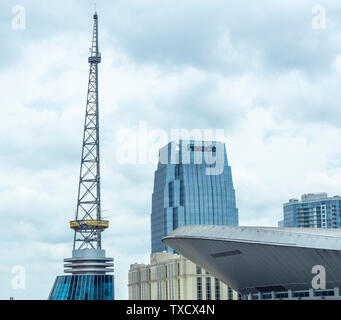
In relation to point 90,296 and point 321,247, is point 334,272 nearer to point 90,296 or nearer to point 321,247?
point 321,247

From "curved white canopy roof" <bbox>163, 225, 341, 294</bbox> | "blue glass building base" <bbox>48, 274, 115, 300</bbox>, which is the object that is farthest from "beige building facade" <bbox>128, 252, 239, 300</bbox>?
"curved white canopy roof" <bbox>163, 225, 341, 294</bbox>

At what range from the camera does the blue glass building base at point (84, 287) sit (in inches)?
7525

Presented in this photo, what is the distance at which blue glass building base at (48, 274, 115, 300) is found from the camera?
191125 mm

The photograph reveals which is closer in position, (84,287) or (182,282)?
(182,282)

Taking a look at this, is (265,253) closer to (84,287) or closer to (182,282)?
(182,282)

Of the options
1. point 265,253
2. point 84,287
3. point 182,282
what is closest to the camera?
point 265,253

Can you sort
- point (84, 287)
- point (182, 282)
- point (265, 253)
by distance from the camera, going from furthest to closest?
point (84, 287) → point (182, 282) → point (265, 253)

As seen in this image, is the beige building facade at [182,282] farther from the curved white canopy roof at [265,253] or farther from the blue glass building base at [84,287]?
the curved white canopy roof at [265,253]

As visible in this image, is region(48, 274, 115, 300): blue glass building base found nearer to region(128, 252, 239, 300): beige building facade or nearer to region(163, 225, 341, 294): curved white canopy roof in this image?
region(128, 252, 239, 300): beige building facade

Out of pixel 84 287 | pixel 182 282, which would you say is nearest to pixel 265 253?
pixel 182 282

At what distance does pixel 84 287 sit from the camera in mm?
191250
